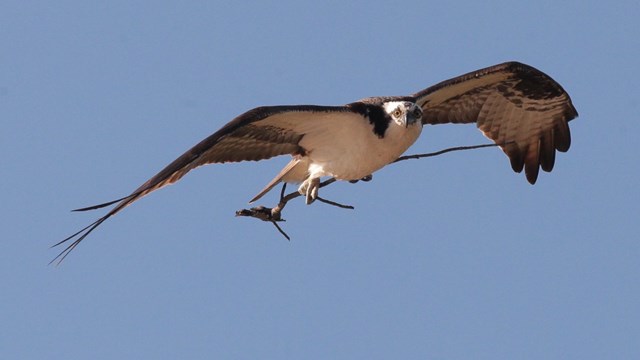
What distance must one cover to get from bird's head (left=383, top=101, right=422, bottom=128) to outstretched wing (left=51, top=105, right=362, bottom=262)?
1.34 feet

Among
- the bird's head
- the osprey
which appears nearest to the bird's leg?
the osprey

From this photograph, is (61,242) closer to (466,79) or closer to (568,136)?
(466,79)

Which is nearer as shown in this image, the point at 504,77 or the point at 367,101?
the point at 367,101

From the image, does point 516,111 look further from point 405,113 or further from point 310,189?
point 310,189

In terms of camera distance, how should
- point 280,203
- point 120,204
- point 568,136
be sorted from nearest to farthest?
point 120,204 → point 280,203 → point 568,136

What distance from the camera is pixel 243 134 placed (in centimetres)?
1275

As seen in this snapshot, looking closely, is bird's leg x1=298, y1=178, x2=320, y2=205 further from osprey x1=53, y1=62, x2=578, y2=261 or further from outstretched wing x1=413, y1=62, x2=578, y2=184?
outstretched wing x1=413, y1=62, x2=578, y2=184

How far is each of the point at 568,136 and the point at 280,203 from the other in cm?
413

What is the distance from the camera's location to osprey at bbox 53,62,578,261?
12273mm

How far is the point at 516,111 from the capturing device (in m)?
14.4

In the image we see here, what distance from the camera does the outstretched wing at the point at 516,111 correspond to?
1377 cm

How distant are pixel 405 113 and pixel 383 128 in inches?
12.4

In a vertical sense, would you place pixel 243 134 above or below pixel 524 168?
above

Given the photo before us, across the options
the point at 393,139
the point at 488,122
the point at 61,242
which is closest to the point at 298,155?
the point at 393,139
